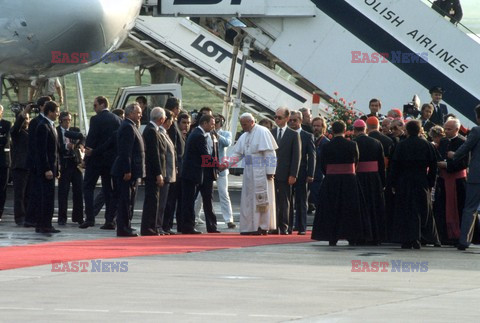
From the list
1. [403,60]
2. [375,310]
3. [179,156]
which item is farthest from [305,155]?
[375,310]

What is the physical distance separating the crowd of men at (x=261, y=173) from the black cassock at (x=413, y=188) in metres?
0.01

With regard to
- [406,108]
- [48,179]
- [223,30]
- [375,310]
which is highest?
[223,30]

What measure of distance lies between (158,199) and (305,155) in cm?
217

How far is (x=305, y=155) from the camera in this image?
16.9 meters

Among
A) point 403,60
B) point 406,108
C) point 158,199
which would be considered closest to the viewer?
point 158,199

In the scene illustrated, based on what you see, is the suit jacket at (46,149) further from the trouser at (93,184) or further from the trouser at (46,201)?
the trouser at (93,184)

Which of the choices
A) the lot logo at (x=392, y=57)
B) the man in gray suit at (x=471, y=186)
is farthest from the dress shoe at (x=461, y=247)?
the lot logo at (x=392, y=57)

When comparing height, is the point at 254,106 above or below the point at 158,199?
above

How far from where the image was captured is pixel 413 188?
14781mm

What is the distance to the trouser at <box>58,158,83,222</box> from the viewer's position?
1738cm

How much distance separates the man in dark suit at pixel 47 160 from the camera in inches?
611

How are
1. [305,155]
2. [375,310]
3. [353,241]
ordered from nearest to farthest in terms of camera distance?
[375,310] → [353,241] → [305,155]

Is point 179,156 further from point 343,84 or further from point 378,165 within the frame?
point 343,84

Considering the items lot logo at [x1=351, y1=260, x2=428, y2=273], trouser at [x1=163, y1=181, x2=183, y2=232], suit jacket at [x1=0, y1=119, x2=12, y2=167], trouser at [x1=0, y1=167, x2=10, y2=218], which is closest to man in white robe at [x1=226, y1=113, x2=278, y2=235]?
trouser at [x1=163, y1=181, x2=183, y2=232]
